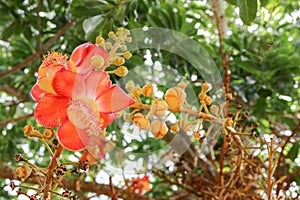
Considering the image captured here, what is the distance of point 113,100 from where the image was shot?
0.52m

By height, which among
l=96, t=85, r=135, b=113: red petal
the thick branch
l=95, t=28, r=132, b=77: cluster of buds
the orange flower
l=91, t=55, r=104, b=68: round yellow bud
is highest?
l=95, t=28, r=132, b=77: cluster of buds

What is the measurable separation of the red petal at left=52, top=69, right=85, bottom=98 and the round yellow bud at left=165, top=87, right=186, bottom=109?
9 centimetres

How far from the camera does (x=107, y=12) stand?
0.93m

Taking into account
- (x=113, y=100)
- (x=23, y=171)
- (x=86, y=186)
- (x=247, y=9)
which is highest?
(x=247, y=9)

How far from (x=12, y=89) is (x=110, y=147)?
0.78 m

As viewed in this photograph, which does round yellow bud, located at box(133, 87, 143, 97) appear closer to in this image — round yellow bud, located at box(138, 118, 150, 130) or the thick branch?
round yellow bud, located at box(138, 118, 150, 130)

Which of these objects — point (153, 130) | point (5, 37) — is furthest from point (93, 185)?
point (153, 130)

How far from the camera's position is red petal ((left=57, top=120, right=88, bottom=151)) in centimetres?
51

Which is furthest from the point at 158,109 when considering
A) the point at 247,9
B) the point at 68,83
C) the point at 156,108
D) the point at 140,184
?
the point at 140,184

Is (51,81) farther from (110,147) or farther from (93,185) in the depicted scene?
(93,185)

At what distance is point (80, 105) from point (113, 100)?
0.13ft

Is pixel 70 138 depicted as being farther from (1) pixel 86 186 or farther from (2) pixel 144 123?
(1) pixel 86 186

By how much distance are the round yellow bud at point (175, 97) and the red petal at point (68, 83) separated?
0.09m

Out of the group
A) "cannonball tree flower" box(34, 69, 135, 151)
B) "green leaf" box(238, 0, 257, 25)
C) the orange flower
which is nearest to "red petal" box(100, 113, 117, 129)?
"cannonball tree flower" box(34, 69, 135, 151)
